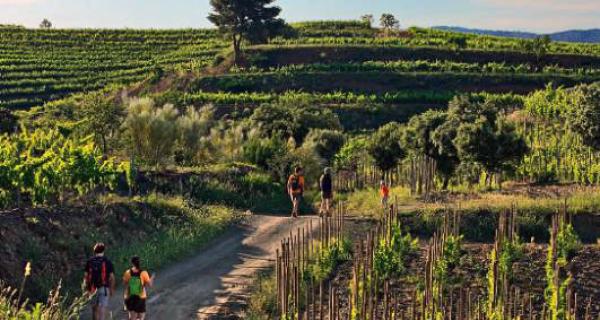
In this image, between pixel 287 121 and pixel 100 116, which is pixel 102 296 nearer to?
pixel 100 116

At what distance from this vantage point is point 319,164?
33438 mm

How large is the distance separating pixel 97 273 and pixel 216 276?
16.0ft

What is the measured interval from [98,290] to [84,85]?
64393 millimetres

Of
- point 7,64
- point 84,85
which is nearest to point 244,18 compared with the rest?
point 84,85

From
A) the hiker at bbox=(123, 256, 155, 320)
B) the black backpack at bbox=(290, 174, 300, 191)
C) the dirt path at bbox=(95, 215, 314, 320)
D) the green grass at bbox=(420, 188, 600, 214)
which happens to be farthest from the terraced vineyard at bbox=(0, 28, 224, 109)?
the hiker at bbox=(123, 256, 155, 320)

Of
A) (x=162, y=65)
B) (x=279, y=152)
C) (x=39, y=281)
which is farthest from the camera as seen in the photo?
(x=162, y=65)

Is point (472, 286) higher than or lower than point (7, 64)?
lower

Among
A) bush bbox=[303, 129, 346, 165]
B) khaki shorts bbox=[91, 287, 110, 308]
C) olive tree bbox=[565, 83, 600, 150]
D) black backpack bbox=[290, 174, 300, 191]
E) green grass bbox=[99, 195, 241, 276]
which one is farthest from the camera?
bush bbox=[303, 129, 346, 165]

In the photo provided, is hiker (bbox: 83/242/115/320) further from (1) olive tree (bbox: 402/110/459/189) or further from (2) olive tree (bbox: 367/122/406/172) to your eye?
(2) olive tree (bbox: 367/122/406/172)

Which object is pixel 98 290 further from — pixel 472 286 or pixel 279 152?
pixel 279 152

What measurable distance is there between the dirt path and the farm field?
0.06m

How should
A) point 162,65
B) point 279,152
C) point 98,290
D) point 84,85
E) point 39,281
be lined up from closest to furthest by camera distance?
point 98,290
point 39,281
point 279,152
point 84,85
point 162,65

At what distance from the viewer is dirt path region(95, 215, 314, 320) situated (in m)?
15.4

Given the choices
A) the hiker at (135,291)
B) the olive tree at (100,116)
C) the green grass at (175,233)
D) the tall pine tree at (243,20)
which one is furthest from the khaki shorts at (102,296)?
the tall pine tree at (243,20)
